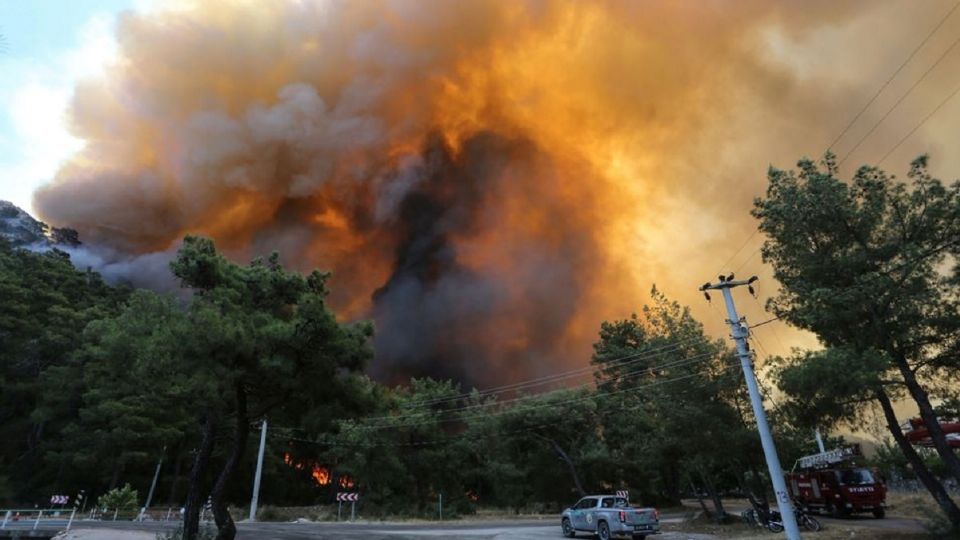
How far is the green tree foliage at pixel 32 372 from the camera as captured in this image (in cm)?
5544

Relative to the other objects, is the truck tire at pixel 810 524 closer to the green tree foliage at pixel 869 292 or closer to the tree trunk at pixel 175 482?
the green tree foliage at pixel 869 292

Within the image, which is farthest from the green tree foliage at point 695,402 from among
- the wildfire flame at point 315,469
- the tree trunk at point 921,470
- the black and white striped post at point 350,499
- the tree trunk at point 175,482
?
the wildfire flame at point 315,469

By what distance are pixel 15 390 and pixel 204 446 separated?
53.4 metres

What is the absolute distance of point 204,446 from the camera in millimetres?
21219

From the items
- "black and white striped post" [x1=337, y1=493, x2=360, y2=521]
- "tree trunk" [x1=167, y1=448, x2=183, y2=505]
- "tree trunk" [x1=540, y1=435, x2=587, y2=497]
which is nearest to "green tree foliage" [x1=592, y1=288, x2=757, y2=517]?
"tree trunk" [x1=540, y1=435, x2=587, y2=497]

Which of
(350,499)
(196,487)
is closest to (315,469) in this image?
(350,499)

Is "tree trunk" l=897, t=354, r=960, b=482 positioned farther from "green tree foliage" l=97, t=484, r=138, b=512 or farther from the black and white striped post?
"green tree foliage" l=97, t=484, r=138, b=512

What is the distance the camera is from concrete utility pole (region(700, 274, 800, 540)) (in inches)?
628

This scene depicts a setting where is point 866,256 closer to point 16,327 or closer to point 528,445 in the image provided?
point 528,445

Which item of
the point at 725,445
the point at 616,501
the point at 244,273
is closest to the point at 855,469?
the point at 725,445

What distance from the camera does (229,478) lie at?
66.9ft

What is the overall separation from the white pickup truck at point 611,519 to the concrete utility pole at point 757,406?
5.15m

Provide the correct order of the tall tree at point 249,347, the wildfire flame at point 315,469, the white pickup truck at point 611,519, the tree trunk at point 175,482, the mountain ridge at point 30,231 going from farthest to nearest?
the mountain ridge at point 30,231 < the wildfire flame at point 315,469 < the tree trunk at point 175,482 < the white pickup truck at point 611,519 < the tall tree at point 249,347

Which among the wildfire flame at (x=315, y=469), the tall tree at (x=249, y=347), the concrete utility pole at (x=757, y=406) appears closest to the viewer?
the concrete utility pole at (x=757, y=406)
